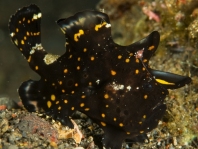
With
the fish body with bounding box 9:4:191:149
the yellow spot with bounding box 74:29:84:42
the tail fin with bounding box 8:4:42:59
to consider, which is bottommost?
the fish body with bounding box 9:4:191:149

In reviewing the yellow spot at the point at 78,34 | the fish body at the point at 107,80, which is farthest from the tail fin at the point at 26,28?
the yellow spot at the point at 78,34

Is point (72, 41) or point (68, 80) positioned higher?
point (72, 41)

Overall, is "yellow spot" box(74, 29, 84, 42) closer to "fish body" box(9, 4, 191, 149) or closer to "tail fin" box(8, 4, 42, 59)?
"fish body" box(9, 4, 191, 149)

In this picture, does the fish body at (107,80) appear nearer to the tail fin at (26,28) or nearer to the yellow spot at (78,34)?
the yellow spot at (78,34)

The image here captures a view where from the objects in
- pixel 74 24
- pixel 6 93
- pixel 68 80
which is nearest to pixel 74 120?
pixel 68 80

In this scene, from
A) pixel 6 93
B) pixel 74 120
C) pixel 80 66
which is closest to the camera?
pixel 80 66

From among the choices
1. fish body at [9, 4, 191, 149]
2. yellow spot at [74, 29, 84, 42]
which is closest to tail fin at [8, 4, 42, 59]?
fish body at [9, 4, 191, 149]

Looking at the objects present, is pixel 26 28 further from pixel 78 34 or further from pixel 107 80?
pixel 107 80

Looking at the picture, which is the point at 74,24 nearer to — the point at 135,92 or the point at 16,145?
the point at 135,92

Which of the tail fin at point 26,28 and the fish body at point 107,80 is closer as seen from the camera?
the fish body at point 107,80
